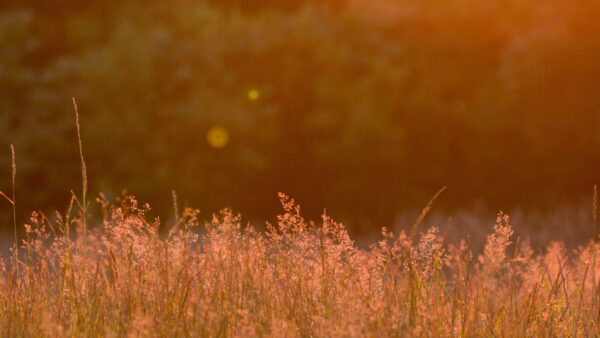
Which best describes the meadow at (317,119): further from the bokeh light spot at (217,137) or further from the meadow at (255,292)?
the meadow at (255,292)

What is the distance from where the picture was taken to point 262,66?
26.6ft

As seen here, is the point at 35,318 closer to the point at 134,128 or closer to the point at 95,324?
the point at 95,324

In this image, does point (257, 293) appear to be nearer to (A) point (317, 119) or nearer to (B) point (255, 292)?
(B) point (255, 292)

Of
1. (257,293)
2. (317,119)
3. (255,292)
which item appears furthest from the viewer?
(317,119)

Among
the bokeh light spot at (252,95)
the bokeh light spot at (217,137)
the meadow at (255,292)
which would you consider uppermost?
the bokeh light spot at (252,95)

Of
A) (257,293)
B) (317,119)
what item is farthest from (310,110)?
(257,293)

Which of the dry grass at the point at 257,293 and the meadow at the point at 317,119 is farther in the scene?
the meadow at the point at 317,119

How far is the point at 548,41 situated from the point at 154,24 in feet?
16.1

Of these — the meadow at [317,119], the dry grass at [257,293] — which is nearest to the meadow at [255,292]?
the dry grass at [257,293]

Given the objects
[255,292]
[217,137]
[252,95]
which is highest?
[252,95]

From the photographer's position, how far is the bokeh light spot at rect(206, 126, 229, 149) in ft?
26.2

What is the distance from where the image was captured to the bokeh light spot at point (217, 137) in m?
8.00

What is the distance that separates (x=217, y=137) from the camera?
8039mm

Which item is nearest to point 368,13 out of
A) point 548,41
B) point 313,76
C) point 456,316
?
point 313,76
